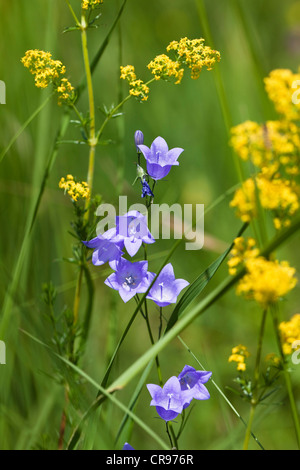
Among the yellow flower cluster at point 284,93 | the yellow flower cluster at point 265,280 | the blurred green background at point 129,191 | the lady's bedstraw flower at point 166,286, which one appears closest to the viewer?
the yellow flower cluster at point 265,280

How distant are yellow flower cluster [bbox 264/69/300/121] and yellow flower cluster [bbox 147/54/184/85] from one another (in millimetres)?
186

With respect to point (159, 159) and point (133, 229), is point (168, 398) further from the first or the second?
point (159, 159)

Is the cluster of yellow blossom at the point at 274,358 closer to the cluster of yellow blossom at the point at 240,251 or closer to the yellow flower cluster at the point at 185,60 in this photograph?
the cluster of yellow blossom at the point at 240,251

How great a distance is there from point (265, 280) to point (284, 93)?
0.31 m

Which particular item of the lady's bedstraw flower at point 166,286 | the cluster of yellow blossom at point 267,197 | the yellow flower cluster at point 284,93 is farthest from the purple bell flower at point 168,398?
the yellow flower cluster at point 284,93

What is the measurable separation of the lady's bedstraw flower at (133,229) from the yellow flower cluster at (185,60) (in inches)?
10.8

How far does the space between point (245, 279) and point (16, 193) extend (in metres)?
1.09

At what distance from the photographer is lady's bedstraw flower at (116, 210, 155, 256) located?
0.85 meters

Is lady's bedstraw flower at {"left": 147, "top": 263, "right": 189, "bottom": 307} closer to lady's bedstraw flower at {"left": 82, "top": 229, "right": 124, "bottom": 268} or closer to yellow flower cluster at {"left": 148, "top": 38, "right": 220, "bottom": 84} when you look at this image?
lady's bedstraw flower at {"left": 82, "top": 229, "right": 124, "bottom": 268}

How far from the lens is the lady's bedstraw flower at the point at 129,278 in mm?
890

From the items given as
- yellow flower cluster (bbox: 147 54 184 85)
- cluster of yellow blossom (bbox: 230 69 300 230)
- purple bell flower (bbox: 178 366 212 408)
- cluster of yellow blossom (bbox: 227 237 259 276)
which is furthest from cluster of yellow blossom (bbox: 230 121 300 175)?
purple bell flower (bbox: 178 366 212 408)

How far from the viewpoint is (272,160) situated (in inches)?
32.5

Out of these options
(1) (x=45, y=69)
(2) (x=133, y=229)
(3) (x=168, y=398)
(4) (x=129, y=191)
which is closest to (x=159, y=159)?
(2) (x=133, y=229)
